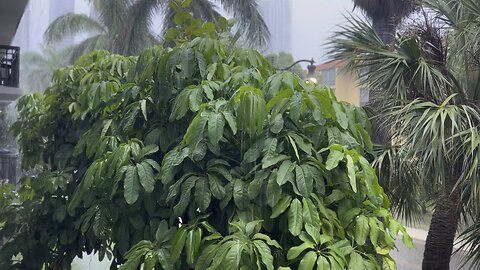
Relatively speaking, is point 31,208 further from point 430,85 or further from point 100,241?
point 430,85

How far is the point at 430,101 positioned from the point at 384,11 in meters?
0.81

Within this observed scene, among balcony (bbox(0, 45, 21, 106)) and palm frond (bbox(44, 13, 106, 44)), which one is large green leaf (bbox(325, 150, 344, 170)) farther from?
balcony (bbox(0, 45, 21, 106))

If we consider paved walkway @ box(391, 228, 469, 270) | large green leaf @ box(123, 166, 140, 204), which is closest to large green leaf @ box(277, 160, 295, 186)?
large green leaf @ box(123, 166, 140, 204)

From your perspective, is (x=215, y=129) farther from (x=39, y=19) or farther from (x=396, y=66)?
(x=396, y=66)

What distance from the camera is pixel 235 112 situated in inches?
67.3

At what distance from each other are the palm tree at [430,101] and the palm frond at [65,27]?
4.55 ft

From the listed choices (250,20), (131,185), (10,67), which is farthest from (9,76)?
(131,185)

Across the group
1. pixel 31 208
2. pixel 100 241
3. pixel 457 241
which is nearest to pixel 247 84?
pixel 100 241

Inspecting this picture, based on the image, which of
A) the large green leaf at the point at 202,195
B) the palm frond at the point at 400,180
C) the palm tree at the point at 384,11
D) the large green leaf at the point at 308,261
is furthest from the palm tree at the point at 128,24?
the large green leaf at the point at 308,261

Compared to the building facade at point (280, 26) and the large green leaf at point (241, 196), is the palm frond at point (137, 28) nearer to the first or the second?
the building facade at point (280, 26)

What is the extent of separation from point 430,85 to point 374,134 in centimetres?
37

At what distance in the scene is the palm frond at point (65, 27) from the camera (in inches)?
111

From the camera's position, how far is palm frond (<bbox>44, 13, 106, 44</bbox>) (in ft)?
9.29

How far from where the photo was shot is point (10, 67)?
3.11 m
